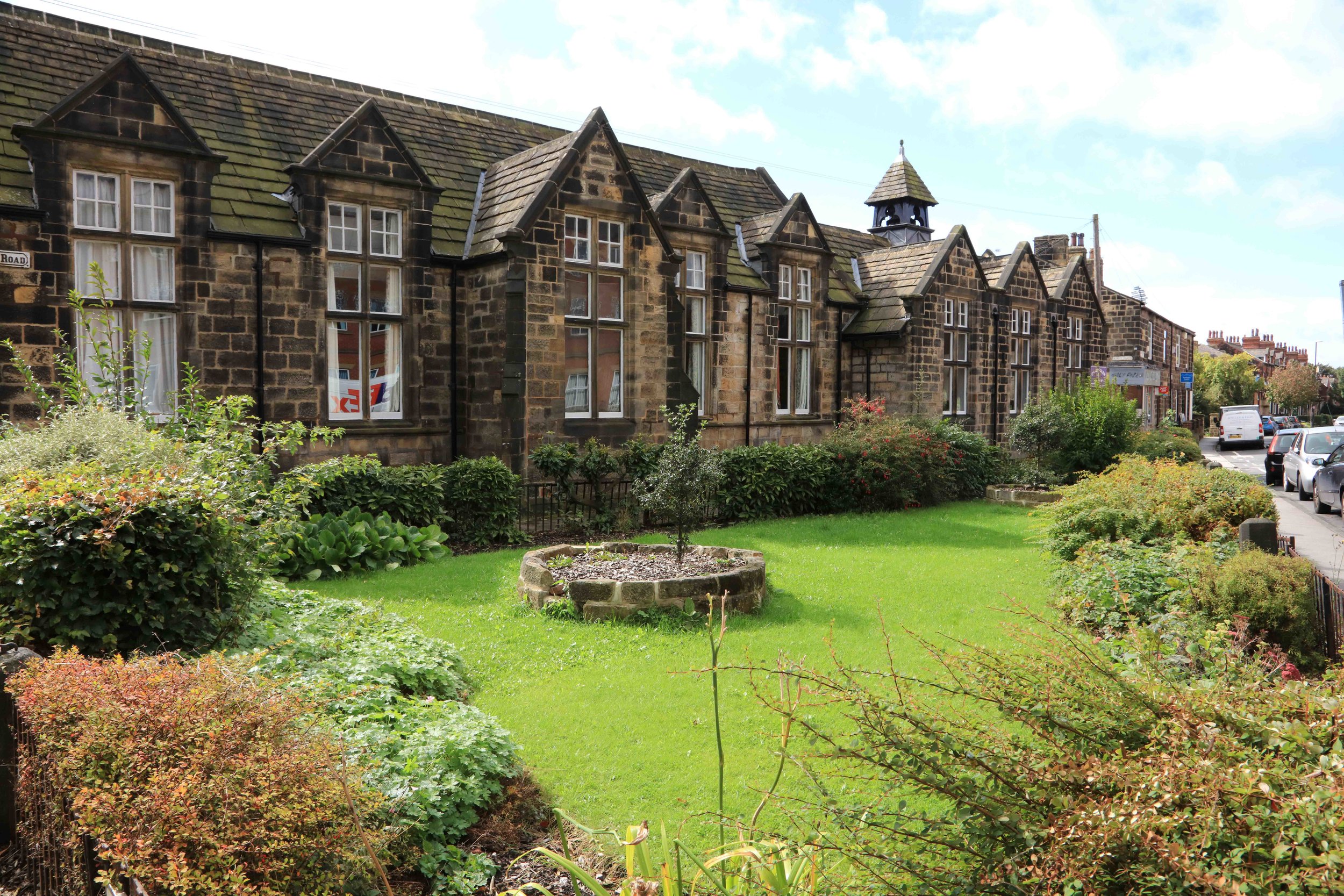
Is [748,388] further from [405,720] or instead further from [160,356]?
[405,720]

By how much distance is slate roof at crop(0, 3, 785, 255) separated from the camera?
1333cm

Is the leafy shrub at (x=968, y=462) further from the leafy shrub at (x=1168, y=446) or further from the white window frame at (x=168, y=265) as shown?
the white window frame at (x=168, y=265)

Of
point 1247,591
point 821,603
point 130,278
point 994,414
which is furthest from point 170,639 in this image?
point 994,414

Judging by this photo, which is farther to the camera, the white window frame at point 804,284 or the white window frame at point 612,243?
the white window frame at point 804,284

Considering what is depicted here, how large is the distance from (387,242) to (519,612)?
867 centimetres

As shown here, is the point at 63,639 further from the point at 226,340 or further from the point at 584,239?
the point at 584,239

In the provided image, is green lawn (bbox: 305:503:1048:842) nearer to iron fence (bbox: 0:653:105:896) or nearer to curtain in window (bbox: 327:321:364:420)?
iron fence (bbox: 0:653:105:896)

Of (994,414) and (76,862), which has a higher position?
(994,414)

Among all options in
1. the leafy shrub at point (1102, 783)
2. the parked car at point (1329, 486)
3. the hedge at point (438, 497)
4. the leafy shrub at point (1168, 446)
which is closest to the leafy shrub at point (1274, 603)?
the leafy shrub at point (1102, 783)

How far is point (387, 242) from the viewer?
15461 millimetres

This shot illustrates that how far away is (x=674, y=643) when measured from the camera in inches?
321

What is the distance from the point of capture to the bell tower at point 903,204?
34438 millimetres

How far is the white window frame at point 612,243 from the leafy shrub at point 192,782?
12833 millimetres

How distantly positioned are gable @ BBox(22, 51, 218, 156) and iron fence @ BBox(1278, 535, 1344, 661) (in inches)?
571
